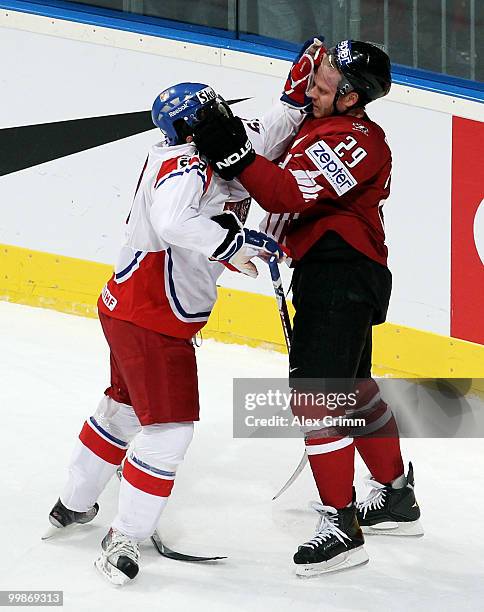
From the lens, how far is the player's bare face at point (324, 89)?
305 cm

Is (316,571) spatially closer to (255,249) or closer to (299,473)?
(299,473)

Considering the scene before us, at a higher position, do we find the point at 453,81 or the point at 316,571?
the point at 453,81

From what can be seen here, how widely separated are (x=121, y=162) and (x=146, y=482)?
2.04 meters

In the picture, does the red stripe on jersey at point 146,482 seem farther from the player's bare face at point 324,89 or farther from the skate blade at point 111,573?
the player's bare face at point 324,89

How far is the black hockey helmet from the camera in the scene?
3.00 metres

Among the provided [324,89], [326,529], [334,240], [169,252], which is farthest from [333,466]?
[324,89]

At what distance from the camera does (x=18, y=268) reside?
4.96 metres

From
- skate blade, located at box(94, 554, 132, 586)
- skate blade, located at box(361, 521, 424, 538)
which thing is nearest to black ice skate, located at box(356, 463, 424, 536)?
skate blade, located at box(361, 521, 424, 538)

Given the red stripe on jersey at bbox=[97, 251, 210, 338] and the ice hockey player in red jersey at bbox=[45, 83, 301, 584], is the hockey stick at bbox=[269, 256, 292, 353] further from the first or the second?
the red stripe on jersey at bbox=[97, 251, 210, 338]

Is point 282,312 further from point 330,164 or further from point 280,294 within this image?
point 330,164

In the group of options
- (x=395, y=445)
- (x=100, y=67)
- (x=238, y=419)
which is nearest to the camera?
(x=395, y=445)

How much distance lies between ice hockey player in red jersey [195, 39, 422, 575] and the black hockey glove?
0.31 ft

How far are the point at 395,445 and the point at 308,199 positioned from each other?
75 cm

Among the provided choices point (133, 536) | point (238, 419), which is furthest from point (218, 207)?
point (238, 419)
